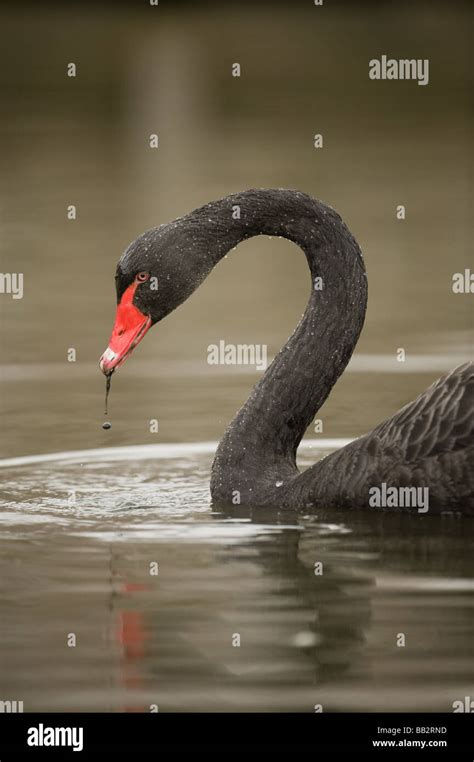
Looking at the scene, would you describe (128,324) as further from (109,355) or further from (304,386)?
(304,386)

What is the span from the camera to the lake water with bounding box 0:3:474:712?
541 cm

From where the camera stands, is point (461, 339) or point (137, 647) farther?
point (461, 339)

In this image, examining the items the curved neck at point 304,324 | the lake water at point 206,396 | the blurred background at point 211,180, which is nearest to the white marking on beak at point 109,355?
the lake water at point 206,396

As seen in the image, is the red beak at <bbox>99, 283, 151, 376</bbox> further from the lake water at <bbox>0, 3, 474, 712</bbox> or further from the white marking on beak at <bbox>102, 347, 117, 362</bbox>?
the lake water at <bbox>0, 3, 474, 712</bbox>

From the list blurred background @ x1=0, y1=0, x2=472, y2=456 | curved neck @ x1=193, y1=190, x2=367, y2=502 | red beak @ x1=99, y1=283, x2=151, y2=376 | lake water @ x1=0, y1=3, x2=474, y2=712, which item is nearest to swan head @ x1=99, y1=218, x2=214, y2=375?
red beak @ x1=99, y1=283, x2=151, y2=376

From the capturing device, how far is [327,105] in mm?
→ 24016

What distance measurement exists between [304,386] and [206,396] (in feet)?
7.02

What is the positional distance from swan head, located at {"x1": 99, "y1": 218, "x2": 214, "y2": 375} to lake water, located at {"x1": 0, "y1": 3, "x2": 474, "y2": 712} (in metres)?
0.73

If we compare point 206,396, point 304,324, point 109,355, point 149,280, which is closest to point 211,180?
point 206,396

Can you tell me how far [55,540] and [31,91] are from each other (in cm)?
2006

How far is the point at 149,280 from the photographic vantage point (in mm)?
7434

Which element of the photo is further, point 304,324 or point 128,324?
point 304,324
